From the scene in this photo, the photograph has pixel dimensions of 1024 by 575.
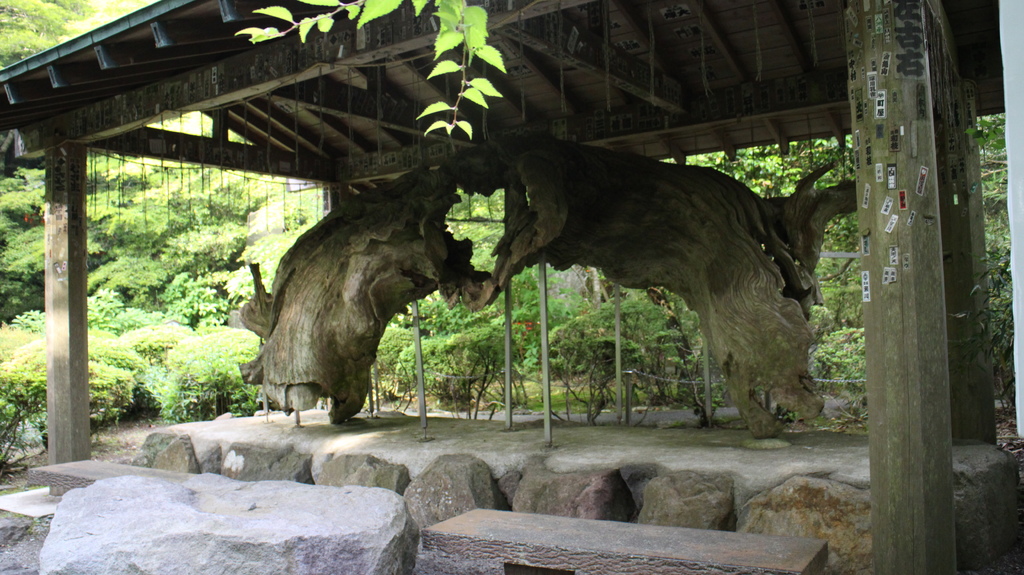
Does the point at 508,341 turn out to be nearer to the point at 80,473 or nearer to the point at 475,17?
the point at 80,473

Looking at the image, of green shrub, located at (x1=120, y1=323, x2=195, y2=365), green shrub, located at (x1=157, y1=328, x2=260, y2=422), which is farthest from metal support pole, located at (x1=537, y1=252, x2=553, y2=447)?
green shrub, located at (x1=120, y1=323, x2=195, y2=365)

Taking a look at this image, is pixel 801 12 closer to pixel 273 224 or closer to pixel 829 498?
pixel 829 498

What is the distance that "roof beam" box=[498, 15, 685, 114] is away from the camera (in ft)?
17.9

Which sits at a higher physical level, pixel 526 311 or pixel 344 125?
pixel 344 125

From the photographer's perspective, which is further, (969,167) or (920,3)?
(969,167)

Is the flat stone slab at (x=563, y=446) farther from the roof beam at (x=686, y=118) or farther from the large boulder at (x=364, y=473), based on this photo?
the roof beam at (x=686, y=118)

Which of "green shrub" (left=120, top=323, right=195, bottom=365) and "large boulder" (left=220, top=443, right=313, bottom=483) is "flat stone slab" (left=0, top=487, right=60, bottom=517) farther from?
"green shrub" (left=120, top=323, right=195, bottom=365)

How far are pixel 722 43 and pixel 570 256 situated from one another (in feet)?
7.11

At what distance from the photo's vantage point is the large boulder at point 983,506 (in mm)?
4652

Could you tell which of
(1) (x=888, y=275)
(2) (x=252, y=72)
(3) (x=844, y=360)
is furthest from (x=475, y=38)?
(3) (x=844, y=360)

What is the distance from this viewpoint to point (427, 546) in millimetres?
4211

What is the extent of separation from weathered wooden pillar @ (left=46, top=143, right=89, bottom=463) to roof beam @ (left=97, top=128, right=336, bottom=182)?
1.94ft

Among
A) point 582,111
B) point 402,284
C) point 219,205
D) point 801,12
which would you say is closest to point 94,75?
point 402,284

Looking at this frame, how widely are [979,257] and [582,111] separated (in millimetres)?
3822
